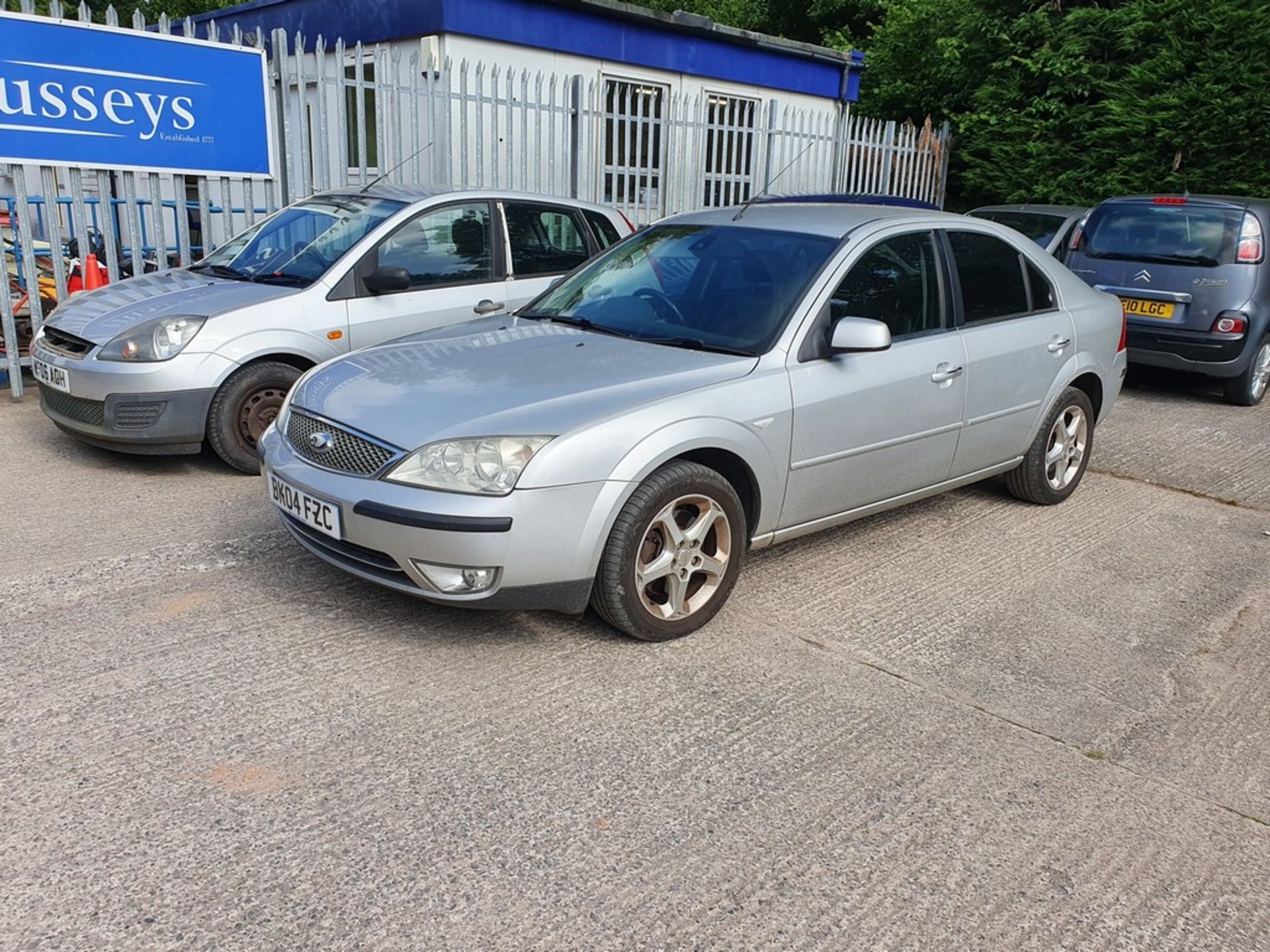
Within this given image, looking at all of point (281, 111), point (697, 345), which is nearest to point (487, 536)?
point (697, 345)

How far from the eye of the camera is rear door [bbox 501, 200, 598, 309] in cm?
679

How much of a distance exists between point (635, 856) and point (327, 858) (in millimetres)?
771

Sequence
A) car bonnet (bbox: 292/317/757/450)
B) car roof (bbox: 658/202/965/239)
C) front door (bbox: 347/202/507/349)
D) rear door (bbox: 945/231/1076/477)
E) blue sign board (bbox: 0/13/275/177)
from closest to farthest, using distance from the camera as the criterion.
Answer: car bonnet (bbox: 292/317/757/450)
car roof (bbox: 658/202/965/239)
rear door (bbox: 945/231/1076/477)
front door (bbox: 347/202/507/349)
blue sign board (bbox: 0/13/275/177)

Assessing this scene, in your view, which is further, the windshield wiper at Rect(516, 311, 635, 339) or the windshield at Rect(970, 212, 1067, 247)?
the windshield at Rect(970, 212, 1067, 247)

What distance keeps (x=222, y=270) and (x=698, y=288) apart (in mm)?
3421

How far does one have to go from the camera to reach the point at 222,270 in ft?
21.4

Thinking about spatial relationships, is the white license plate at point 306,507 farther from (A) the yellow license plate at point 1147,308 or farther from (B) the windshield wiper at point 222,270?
(A) the yellow license plate at point 1147,308

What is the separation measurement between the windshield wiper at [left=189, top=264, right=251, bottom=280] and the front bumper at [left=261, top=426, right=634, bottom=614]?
3.09m

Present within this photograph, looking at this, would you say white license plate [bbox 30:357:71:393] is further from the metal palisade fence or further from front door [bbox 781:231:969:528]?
front door [bbox 781:231:969:528]

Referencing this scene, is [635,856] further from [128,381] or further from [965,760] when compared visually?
[128,381]

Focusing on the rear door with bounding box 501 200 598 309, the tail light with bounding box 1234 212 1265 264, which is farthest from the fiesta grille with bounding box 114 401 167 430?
the tail light with bounding box 1234 212 1265 264

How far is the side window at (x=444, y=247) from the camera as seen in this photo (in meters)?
6.28

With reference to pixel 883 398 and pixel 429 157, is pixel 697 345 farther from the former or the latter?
pixel 429 157

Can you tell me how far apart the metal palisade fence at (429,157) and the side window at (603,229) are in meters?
1.95
